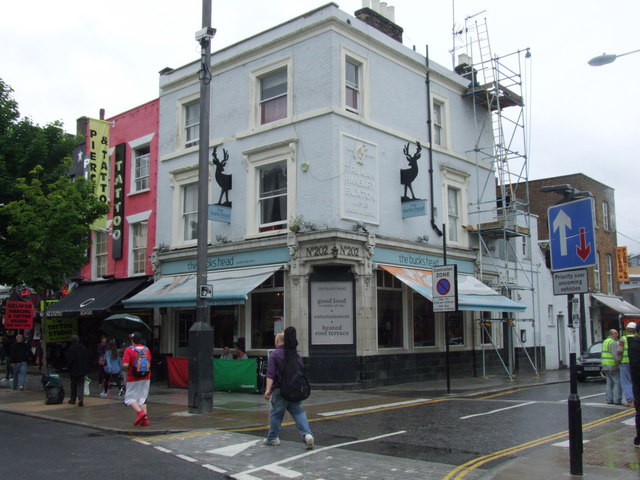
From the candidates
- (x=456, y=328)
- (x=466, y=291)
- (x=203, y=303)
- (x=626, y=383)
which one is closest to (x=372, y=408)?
(x=203, y=303)

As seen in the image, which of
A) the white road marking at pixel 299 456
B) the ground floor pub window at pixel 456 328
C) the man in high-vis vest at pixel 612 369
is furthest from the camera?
the ground floor pub window at pixel 456 328

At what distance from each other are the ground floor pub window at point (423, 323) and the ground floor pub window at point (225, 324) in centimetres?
594

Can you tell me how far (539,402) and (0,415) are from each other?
11.9 metres

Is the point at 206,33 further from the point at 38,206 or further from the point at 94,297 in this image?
the point at 94,297

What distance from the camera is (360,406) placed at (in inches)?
541

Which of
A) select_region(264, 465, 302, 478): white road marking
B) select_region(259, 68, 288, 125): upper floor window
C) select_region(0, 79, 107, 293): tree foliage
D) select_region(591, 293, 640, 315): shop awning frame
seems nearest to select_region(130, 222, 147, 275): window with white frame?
select_region(0, 79, 107, 293): tree foliage

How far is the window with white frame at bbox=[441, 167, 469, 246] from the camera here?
21.9 meters

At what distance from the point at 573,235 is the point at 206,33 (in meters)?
8.73

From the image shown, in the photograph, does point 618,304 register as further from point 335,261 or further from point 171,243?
point 171,243

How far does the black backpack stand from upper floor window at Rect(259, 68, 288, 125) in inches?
468

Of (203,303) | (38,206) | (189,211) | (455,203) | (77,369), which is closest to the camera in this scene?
(203,303)

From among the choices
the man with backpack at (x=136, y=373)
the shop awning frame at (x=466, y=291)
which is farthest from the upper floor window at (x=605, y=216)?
the man with backpack at (x=136, y=373)

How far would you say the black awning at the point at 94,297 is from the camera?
2234 centimetres

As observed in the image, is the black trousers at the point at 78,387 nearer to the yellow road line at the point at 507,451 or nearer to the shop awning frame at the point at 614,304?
the yellow road line at the point at 507,451
